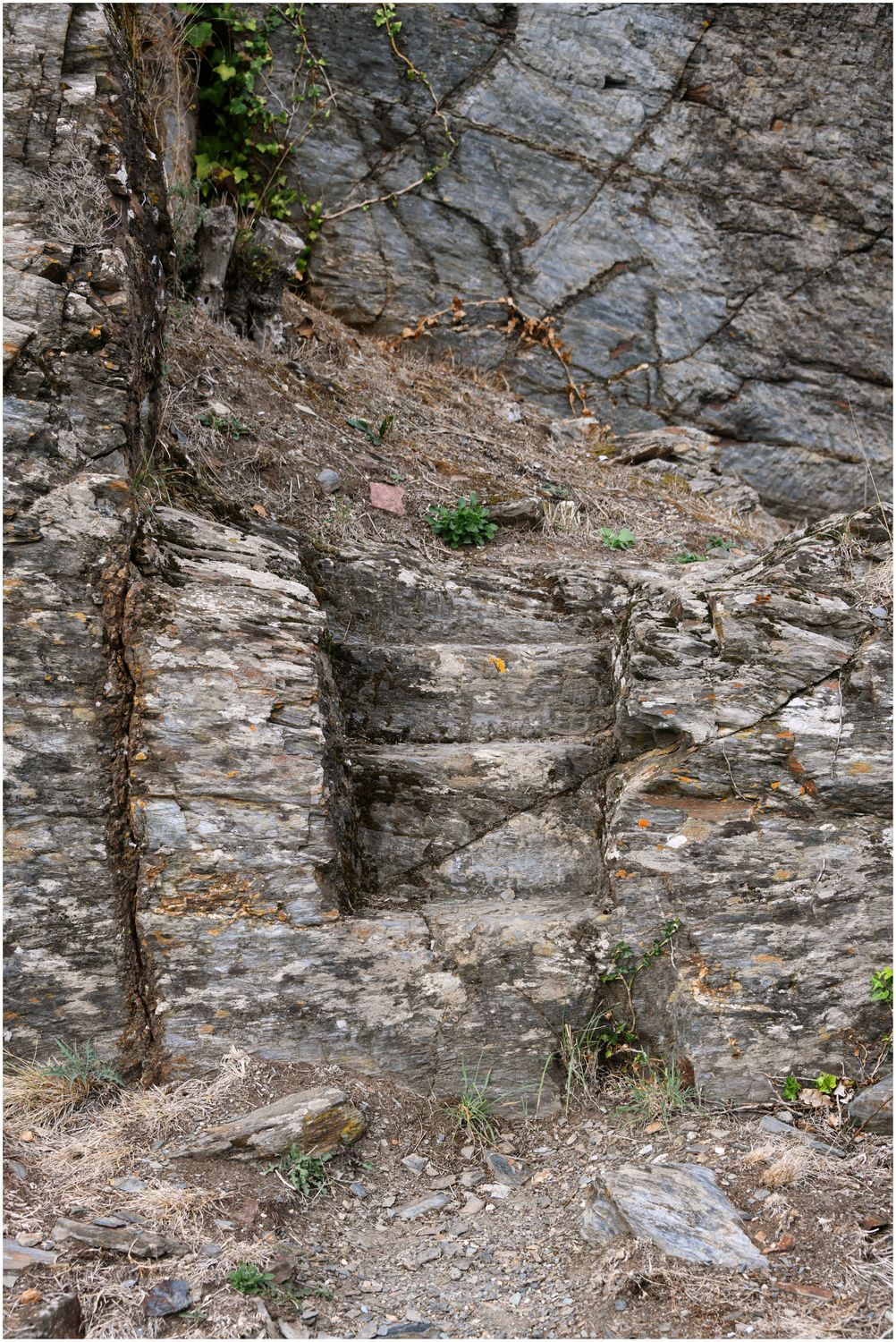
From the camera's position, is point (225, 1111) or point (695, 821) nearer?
point (225, 1111)

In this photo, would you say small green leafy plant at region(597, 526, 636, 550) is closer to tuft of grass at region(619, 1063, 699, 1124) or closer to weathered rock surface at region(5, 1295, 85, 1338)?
tuft of grass at region(619, 1063, 699, 1124)

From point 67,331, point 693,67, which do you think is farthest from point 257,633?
point 693,67

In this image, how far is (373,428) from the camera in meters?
5.56

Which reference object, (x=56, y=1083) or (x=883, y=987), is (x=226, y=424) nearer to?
(x=56, y=1083)

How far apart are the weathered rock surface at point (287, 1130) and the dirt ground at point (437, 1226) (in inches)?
1.8

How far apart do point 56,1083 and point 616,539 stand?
12.6 ft

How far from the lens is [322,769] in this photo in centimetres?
340

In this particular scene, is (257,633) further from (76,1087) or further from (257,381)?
(257,381)

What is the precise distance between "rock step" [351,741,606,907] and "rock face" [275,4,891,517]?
457 cm

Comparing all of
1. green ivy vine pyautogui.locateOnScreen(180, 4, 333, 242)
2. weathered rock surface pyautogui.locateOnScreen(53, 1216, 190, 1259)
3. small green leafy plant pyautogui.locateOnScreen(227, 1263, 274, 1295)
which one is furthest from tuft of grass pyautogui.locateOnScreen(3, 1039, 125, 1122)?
green ivy vine pyautogui.locateOnScreen(180, 4, 333, 242)

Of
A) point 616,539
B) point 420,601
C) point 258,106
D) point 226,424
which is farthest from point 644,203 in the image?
point 420,601

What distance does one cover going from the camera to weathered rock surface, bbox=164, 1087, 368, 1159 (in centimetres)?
288

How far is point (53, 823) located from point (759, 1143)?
255cm

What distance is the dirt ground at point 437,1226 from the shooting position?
7.95 feet
